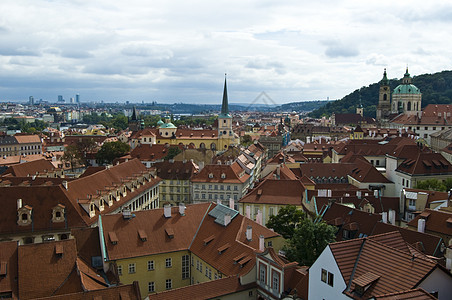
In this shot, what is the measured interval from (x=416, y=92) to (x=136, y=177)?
141 m

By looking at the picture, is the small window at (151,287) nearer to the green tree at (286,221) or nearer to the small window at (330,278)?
the green tree at (286,221)

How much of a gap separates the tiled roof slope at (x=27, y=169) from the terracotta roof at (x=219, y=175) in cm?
2395

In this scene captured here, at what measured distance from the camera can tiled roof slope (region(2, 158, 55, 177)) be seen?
6775 cm

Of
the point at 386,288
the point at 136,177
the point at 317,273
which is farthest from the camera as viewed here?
the point at 136,177

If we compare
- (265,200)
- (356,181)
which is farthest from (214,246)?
(356,181)

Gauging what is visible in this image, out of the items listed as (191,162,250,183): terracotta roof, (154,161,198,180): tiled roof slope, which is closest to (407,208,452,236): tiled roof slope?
(191,162,250,183): terracotta roof

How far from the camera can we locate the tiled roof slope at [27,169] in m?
67.8

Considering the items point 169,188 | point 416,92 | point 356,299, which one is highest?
point 416,92

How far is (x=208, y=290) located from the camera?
2902cm

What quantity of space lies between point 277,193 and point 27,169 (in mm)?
41597

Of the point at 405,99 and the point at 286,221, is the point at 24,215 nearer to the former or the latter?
the point at 286,221

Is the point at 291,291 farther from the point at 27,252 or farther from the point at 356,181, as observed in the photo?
the point at 356,181

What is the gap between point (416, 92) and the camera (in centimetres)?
16938

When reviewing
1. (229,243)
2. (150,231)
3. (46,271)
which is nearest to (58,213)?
(150,231)
